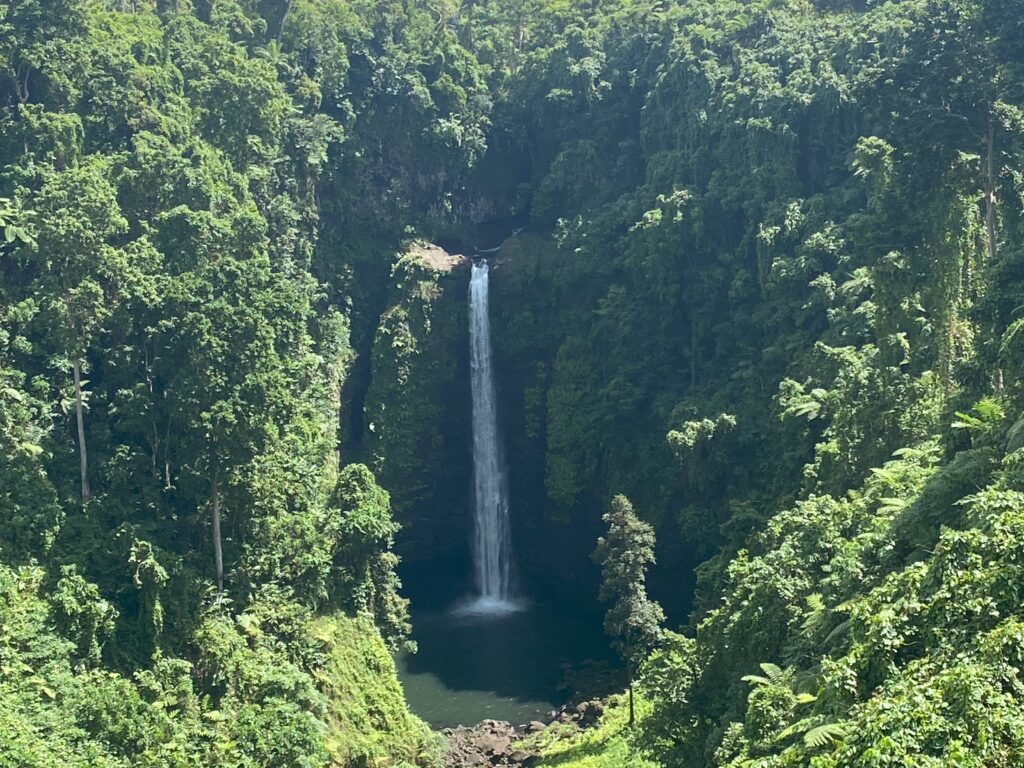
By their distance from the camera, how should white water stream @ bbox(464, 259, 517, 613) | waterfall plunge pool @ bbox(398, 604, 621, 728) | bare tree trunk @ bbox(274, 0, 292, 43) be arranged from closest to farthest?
waterfall plunge pool @ bbox(398, 604, 621, 728) → white water stream @ bbox(464, 259, 517, 613) → bare tree trunk @ bbox(274, 0, 292, 43)

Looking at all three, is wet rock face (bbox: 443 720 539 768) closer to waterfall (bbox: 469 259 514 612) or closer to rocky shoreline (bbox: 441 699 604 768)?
rocky shoreline (bbox: 441 699 604 768)

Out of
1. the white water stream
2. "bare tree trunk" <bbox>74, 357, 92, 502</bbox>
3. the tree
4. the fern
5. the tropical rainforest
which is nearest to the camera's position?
the fern

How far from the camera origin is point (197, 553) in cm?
2658

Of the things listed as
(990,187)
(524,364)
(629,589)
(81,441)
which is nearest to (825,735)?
(629,589)

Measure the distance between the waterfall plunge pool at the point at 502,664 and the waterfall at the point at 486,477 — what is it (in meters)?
2.07

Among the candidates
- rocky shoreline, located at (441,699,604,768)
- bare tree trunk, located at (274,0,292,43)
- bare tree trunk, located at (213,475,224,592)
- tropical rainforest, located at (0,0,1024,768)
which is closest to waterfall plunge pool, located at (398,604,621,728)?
rocky shoreline, located at (441,699,604,768)

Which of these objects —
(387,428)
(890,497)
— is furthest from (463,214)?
(890,497)

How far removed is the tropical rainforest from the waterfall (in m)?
0.56

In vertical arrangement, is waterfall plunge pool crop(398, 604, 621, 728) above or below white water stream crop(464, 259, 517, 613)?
below

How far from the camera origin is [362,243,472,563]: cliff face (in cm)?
4066

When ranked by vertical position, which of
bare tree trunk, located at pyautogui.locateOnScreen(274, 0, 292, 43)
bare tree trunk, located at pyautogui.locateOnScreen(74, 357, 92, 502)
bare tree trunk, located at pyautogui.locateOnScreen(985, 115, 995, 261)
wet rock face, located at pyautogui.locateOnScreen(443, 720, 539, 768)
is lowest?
wet rock face, located at pyautogui.locateOnScreen(443, 720, 539, 768)

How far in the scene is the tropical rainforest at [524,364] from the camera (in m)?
18.5

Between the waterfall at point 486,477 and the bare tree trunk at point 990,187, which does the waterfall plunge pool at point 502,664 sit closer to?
the waterfall at point 486,477

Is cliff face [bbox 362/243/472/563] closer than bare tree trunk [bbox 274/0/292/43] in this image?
Yes
